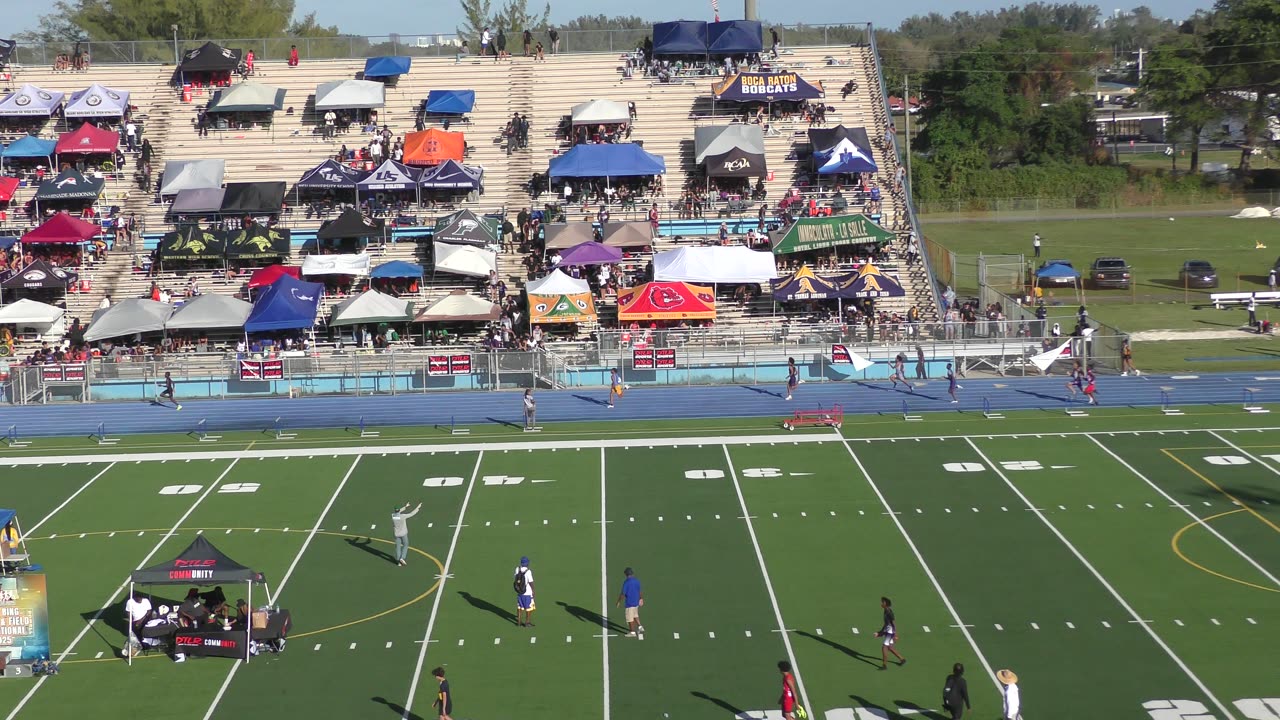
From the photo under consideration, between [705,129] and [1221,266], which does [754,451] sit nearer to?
[705,129]

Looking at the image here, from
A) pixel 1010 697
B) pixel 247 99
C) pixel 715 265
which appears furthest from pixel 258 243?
pixel 1010 697

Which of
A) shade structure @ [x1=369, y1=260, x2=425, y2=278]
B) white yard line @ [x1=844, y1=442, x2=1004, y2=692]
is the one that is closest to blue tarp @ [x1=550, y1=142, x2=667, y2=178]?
shade structure @ [x1=369, y1=260, x2=425, y2=278]

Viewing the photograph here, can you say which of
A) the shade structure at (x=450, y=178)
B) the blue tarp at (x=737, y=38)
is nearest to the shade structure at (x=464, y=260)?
the shade structure at (x=450, y=178)

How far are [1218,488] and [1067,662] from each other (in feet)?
39.2

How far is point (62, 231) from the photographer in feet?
189

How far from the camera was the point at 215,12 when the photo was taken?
296 feet

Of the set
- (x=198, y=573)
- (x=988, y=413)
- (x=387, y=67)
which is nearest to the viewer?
(x=198, y=573)

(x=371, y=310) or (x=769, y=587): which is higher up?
(x=371, y=310)

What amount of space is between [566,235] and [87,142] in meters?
22.6

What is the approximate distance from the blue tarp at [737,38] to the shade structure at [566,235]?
1543cm

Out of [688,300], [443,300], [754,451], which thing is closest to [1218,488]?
[754,451]

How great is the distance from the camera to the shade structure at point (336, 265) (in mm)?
55281

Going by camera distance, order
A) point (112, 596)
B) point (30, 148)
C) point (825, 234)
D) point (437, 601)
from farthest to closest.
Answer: point (30, 148)
point (825, 234)
point (112, 596)
point (437, 601)

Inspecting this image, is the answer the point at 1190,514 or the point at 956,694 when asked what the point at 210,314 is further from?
the point at 956,694
